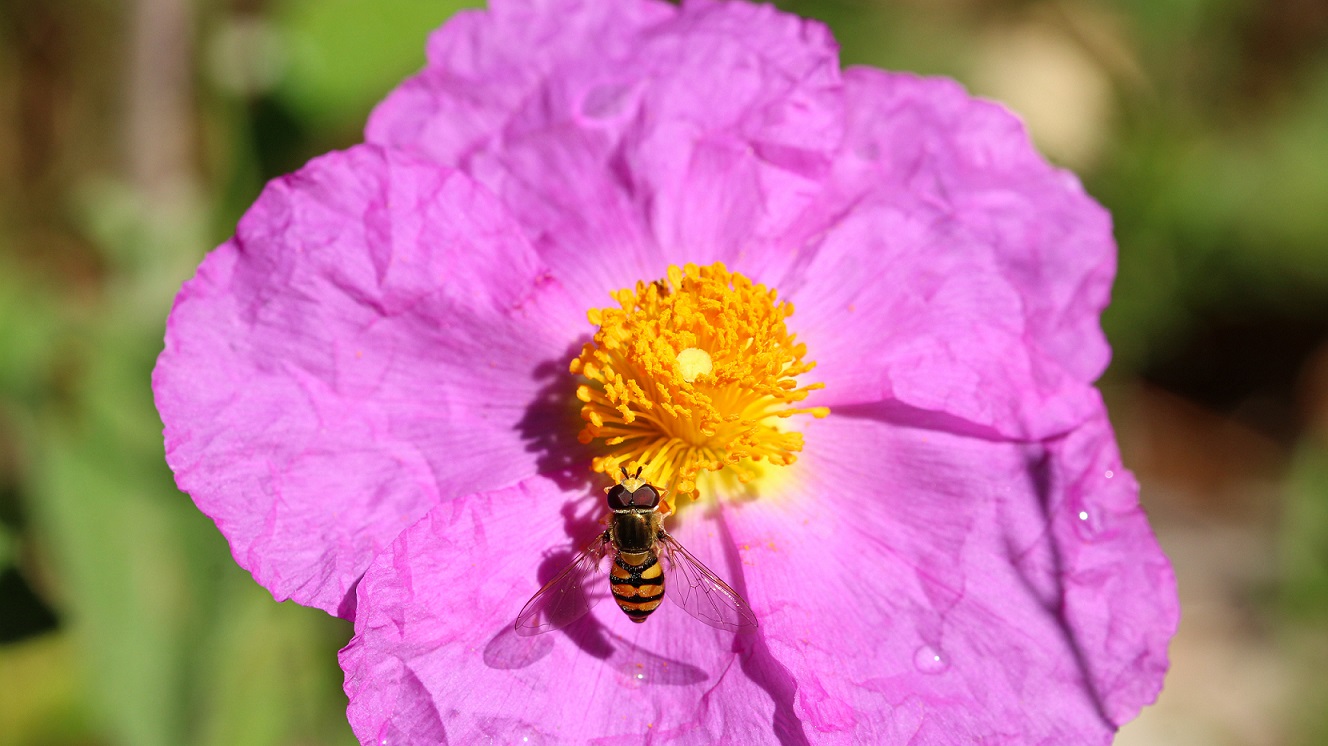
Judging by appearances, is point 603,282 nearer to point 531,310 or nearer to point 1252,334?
point 531,310

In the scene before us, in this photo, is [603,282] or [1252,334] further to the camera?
[1252,334]

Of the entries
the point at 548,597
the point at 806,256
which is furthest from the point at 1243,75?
the point at 548,597

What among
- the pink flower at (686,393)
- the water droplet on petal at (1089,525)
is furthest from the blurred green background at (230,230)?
the water droplet on petal at (1089,525)

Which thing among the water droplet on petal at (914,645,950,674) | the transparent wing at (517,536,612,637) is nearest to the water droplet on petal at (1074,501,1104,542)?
the water droplet on petal at (914,645,950,674)

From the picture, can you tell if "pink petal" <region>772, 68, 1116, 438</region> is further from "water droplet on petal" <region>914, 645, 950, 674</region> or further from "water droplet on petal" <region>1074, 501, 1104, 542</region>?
"water droplet on petal" <region>914, 645, 950, 674</region>

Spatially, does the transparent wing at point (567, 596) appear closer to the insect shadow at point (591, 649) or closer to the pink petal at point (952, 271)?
the insect shadow at point (591, 649)

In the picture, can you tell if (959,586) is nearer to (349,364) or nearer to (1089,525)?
(1089,525)

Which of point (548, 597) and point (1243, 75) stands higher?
point (548, 597)

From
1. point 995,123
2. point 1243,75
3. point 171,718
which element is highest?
point 995,123
